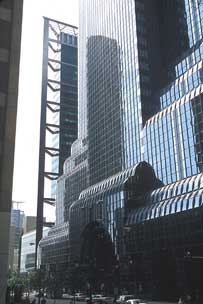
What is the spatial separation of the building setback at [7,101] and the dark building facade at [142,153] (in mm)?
42205

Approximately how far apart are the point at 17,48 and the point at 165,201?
219 feet

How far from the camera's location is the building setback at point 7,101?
779 inches

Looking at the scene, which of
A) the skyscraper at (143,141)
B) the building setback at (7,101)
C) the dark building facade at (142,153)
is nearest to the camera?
the building setback at (7,101)

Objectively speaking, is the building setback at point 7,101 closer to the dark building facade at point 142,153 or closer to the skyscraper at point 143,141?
the dark building facade at point 142,153

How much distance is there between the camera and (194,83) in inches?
3686

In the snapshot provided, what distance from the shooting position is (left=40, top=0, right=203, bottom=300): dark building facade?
79.9 metres

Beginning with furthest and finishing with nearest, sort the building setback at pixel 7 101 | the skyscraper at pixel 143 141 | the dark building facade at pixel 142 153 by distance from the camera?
the skyscraper at pixel 143 141 < the dark building facade at pixel 142 153 < the building setback at pixel 7 101

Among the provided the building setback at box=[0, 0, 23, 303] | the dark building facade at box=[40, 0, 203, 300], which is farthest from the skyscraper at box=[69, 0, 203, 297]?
the building setback at box=[0, 0, 23, 303]

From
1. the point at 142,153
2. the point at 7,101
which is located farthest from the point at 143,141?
the point at 7,101

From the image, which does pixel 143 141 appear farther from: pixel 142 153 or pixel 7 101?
pixel 7 101

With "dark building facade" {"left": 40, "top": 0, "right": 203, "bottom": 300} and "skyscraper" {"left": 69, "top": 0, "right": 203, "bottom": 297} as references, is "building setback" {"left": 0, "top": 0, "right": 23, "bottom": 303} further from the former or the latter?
"skyscraper" {"left": 69, "top": 0, "right": 203, "bottom": 297}

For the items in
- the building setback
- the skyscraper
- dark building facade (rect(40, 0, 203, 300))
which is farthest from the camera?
the skyscraper

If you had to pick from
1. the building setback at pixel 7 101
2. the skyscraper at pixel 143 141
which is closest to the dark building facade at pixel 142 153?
the skyscraper at pixel 143 141

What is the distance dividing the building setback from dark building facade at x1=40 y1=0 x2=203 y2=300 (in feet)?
138
